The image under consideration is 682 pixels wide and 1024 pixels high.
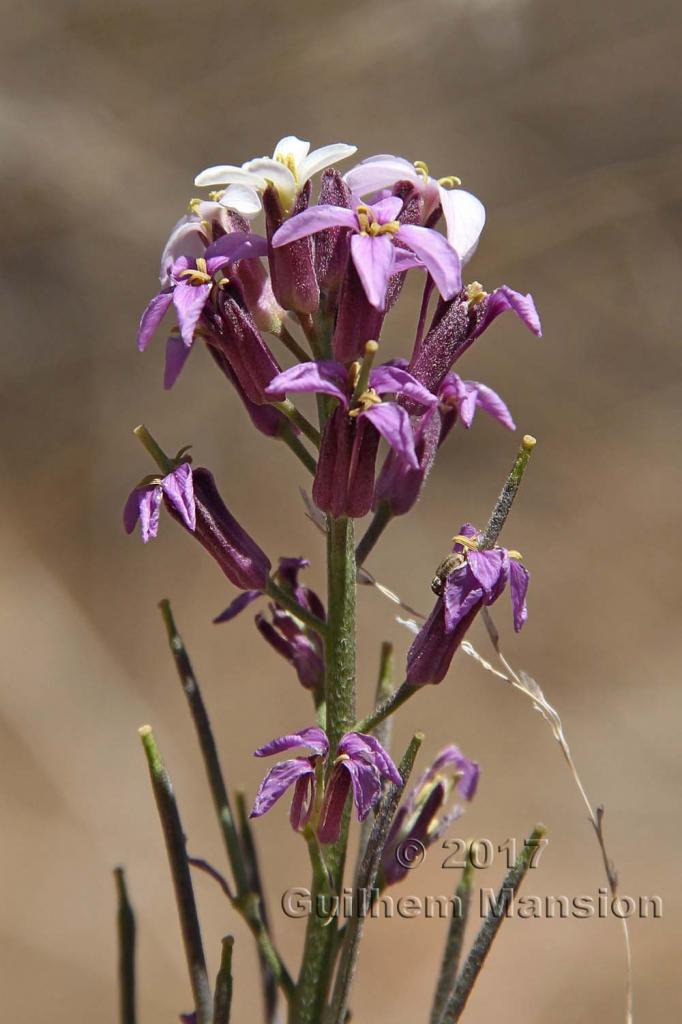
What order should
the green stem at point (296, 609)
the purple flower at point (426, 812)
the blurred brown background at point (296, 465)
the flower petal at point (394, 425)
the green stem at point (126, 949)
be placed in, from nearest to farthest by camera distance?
1. the flower petal at point (394, 425)
2. the green stem at point (296, 609)
3. the purple flower at point (426, 812)
4. the green stem at point (126, 949)
5. the blurred brown background at point (296, 465)

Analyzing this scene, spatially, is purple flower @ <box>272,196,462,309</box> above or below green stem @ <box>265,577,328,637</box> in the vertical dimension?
above

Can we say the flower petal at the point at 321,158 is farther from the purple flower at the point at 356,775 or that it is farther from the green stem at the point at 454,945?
the green stem at the point at 454,945

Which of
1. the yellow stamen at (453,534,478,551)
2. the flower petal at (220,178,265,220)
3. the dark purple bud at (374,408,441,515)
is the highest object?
the flower petal at (220,178,265,220)

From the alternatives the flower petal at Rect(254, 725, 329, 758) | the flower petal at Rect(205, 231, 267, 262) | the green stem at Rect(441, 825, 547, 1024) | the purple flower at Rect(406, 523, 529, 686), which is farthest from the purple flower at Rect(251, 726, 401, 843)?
the flower petal at Rect(205, 231, 267, 262)

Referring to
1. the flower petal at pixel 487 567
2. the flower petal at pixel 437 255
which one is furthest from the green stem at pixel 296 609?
the flower petal at pixel 437 255

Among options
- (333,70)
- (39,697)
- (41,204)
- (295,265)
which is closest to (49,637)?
(39,697)

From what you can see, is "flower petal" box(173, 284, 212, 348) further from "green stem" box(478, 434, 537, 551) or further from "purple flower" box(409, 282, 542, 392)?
"green stem" box(478, 434, 537, 551)

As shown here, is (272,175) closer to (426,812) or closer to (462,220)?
(462,220)
